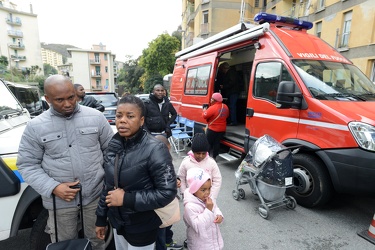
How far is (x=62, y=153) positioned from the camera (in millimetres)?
1689

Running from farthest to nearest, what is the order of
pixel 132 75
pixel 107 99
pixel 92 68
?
pixel 92 68
pixel 132 75
pixel 107 99

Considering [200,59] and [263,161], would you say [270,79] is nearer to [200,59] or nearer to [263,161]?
[263,161]

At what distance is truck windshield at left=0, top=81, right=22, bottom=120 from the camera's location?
2.80 metres

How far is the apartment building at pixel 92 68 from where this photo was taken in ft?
174

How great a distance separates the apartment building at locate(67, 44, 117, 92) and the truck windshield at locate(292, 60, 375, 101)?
176 ft

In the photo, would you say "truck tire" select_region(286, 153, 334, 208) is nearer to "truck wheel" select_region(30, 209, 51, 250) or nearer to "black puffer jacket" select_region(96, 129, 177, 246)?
"black puffer jacket" select_region(96, 129, 177, 246)

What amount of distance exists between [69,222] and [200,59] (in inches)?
205

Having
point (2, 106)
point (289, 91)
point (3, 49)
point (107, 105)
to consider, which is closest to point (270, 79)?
point (289, 91)

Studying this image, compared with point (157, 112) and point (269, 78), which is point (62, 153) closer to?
point (157, 112)

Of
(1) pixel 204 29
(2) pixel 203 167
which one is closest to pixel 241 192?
(2) pixel 203 167

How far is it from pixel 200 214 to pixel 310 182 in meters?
2.28

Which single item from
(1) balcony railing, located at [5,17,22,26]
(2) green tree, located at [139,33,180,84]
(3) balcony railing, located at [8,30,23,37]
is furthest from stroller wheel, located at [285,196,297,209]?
(1) balcony railing, located at [5,17,22,26]

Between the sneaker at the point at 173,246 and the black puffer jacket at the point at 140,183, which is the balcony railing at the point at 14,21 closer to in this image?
the sneaker at the point at 173,246

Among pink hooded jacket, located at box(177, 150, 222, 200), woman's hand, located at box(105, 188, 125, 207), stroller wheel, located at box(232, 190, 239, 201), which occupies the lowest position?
stroller wheel, located at box(232, 190, 239, 201)
